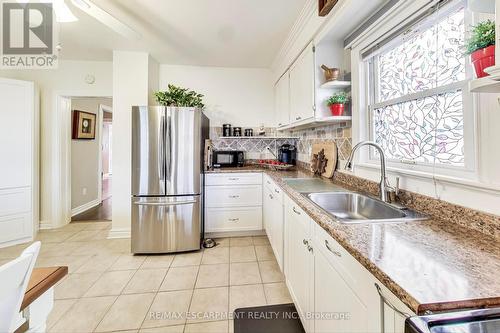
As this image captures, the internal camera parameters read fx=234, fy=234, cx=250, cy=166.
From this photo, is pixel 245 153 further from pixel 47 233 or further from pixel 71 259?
pixel 47 233


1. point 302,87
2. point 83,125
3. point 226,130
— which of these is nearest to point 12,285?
point 302,87

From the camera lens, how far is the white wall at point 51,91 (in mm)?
3381

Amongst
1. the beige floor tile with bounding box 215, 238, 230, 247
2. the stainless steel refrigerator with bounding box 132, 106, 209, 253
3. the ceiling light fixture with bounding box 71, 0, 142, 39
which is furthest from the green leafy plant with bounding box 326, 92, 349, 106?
the beige floor tile with bounding box 215, 238, 230, 247

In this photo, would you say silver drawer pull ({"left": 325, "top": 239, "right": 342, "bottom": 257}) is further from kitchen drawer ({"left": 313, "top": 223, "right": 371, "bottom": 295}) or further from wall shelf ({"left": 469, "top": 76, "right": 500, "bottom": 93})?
wall shelf ({"left": 469, "top": 76, "right": 500, "bottom": 93})

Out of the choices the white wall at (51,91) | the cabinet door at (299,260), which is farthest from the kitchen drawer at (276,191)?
the white wall at (51,91)

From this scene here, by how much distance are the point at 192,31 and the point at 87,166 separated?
3.55 m

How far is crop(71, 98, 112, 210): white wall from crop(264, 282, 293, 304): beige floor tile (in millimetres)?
3935

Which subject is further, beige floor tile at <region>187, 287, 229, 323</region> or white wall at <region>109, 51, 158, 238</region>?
white wall at <region>109, 51, 158, 238</region>

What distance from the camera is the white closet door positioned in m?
2.90

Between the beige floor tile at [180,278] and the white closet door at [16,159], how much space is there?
2.29 metres

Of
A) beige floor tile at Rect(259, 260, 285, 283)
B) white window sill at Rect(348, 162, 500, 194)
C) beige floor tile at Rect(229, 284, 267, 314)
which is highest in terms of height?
white window sill at Rect(348, 162, 500, 194)

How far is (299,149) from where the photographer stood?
3506 millimetres

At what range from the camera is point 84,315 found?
1735 mm

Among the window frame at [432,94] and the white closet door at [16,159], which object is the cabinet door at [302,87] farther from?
the white closet door at [16,159]
